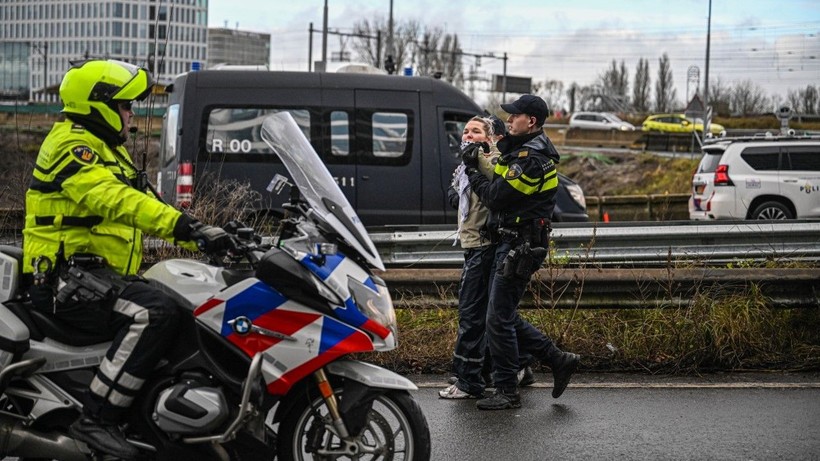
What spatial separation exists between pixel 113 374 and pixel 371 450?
1095 mm

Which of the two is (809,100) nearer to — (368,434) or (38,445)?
(368,434)

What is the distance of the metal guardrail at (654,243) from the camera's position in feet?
32.3

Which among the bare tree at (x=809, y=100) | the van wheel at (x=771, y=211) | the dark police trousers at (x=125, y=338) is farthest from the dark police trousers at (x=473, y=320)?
the bare tree at (x=809, y=100)

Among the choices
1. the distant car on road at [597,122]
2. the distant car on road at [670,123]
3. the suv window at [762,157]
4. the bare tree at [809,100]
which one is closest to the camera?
the suv window at [762,157]


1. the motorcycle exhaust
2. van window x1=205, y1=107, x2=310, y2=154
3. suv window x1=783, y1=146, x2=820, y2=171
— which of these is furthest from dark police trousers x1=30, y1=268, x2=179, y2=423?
suv window x1=783, y1=146, x2=820, y2=171

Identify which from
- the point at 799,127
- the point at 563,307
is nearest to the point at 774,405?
the point at 563,307

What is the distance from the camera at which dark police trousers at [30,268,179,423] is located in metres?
4.43

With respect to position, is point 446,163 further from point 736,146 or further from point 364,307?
point 364,307

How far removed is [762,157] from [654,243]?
9.37 m

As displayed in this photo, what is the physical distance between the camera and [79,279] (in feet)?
14.7

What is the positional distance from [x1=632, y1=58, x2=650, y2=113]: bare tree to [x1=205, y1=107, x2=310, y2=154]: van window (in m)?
85.8

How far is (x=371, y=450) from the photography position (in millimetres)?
4562

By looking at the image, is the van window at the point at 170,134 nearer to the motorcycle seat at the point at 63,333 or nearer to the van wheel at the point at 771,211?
the motorcycle seat at the point at 63,333

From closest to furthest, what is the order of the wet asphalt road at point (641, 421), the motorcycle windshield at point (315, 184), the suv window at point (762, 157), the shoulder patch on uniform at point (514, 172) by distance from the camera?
the motorcycle windshield at point (315, 184), the wet asphalt road at point (641, 421), the shoulder patch on uniform at point (514, 172), the suv window at point (762, 157)
